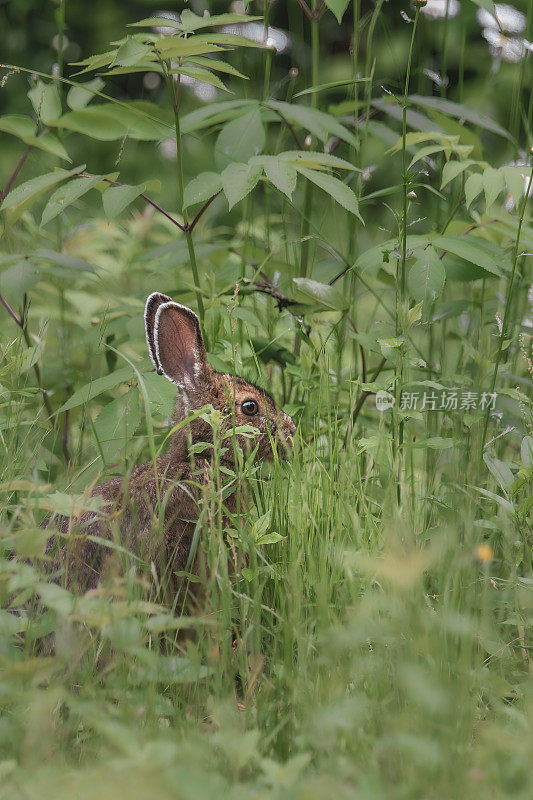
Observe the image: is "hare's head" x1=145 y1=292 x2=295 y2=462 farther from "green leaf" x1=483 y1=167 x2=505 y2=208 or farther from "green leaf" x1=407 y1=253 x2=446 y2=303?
"green leaf" x1=483 y1=167 x2=505 y2=208

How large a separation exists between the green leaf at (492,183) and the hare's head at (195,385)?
3.39 ft

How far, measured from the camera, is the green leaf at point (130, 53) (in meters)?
2.65

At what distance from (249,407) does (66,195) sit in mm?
998

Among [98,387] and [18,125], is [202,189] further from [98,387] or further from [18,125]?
[18,125]

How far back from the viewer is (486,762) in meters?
1.62

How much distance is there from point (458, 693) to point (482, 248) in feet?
6.35

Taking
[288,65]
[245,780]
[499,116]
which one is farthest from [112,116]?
[499,116]

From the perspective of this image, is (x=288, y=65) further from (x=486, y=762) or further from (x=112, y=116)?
(x=486, y=762)

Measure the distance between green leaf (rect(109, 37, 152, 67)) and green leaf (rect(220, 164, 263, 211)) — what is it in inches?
17.3

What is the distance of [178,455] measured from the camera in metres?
3.12

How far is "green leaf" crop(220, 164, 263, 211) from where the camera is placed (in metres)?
2.77

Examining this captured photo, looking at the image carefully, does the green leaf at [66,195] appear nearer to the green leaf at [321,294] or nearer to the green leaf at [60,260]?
the green leaf at [60,260]

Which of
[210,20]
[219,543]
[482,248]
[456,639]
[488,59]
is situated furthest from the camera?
[488,59]

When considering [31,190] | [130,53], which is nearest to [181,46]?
[130,53]
